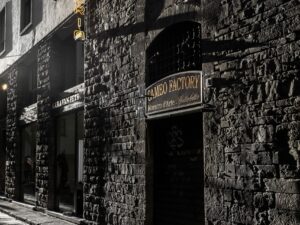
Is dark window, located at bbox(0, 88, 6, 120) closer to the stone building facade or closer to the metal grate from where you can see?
the stone building facade

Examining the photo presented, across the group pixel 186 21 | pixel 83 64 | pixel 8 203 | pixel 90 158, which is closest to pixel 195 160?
pixel 186 21

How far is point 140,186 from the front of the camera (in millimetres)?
8086

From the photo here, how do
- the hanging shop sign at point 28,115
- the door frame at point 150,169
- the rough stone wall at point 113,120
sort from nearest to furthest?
the door frame at point 150,169 → the rough stone wall at point 113,120 → the hanging shop sign at point 28,115

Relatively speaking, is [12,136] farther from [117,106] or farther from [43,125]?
[117,106]

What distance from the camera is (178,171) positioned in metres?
7.62

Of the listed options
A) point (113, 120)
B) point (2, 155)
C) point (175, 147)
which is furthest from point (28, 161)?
point (175, 147)

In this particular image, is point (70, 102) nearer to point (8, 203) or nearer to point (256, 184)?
point (8, 203)

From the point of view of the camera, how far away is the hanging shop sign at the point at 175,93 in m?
6.90

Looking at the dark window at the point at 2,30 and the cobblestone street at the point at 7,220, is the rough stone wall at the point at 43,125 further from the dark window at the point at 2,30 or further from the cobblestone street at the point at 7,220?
the dark window at the point at 2,30

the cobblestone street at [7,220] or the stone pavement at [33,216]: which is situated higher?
the stone pavement at [33,216]

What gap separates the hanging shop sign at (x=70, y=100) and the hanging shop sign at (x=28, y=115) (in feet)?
5.68

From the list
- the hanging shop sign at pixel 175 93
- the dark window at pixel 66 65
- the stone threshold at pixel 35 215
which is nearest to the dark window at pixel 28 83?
the dark window at pixel 66 65

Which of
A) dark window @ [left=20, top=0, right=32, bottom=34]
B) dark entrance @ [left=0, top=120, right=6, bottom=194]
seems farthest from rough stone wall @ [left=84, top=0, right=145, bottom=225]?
dark entrance @ [left=0, top=120, right=6, bottom=194]

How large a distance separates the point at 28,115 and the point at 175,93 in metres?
8.29
